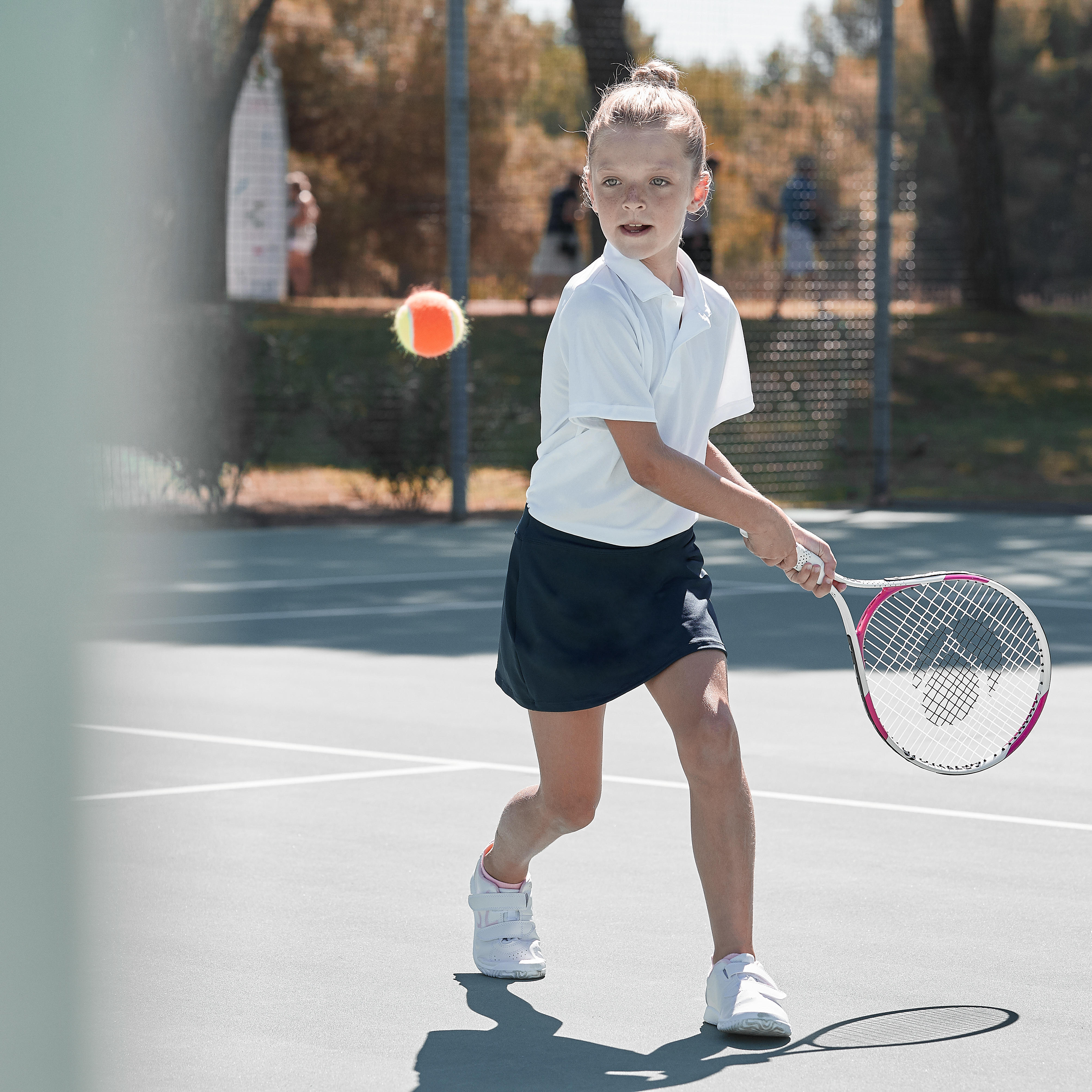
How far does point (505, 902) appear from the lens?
3.74 meters

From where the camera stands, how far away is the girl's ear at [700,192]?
3.50 metres

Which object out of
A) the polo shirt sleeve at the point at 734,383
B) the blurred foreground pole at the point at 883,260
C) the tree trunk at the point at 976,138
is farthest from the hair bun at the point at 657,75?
the tree trunk at the point at 976,138

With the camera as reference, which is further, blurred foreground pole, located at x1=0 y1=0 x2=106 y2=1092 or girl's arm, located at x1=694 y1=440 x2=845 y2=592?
girl's arm, located at x1=694 y1=440 x2=845 y2=592

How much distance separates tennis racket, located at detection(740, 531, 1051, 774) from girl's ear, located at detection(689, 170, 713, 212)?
0.75 metres

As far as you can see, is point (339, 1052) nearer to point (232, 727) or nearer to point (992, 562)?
point (232, 727)

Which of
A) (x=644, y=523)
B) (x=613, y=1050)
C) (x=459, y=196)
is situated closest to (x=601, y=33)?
(x=459, y=196)

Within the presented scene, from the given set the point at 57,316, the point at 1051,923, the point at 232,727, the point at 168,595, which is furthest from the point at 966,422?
the point at 57,316

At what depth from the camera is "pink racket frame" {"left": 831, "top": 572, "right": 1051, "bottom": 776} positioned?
11.9 feet

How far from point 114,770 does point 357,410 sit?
8.50 meters

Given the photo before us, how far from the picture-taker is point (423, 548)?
11617 mm

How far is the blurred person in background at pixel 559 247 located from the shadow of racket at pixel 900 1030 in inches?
568

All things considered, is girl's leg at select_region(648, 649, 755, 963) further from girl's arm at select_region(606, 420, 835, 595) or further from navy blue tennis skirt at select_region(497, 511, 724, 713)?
girl's arm at select_region(606, 420, 835, 595)

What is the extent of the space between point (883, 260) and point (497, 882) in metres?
11.0

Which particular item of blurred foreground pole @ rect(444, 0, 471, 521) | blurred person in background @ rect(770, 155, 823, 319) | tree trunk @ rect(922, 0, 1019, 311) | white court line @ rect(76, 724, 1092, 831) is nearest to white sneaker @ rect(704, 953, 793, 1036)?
white court line @ rect(76, 724, 1092, 831)
